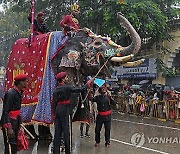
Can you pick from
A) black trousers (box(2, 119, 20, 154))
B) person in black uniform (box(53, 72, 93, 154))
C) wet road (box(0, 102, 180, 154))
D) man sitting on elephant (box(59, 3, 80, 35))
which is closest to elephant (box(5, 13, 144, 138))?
man sitting on elephant (box(59, 3, 80, 35))

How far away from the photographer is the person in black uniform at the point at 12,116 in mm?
5599

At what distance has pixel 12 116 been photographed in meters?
5.80

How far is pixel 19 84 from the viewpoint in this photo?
5852mm

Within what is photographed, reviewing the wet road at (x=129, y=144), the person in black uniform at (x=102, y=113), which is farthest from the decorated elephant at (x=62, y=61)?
the wet road at (x=129, y=144)

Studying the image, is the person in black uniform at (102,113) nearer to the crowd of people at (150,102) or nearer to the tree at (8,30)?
the crowd of people at (150,102)

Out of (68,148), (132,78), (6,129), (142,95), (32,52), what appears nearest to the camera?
(6,129)

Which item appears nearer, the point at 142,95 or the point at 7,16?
the point at 142,95

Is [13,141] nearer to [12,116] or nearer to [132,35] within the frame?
[12,116]

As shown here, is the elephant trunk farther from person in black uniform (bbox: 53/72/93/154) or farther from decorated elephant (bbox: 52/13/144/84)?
person in black uniform (bbox: 53/72/93/154)

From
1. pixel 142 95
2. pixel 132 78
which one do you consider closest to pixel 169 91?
pixel 142 95

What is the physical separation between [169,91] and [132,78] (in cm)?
762

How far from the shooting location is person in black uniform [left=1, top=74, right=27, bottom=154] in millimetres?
5599

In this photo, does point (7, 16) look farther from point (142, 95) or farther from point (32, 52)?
point (32, 52)

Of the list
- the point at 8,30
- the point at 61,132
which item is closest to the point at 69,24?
the point at 61,132
